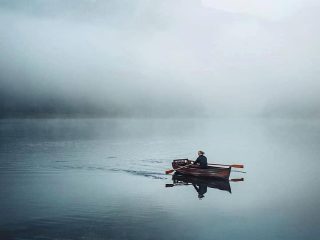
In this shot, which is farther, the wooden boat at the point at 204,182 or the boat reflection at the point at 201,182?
the wooden boat at the point at 204,182

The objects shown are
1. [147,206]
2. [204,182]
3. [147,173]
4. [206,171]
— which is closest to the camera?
[147,206]

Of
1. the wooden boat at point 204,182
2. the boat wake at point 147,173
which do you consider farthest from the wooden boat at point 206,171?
the boat wake at point 147,173

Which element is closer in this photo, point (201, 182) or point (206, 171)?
point (206, 171)

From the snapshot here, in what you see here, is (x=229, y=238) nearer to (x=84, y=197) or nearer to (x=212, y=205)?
(x=212, y=205)

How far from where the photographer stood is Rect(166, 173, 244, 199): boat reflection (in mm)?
47156

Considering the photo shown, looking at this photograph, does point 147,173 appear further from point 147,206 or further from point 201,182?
point 147,206

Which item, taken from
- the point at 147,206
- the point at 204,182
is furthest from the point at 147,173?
the point at 147,206

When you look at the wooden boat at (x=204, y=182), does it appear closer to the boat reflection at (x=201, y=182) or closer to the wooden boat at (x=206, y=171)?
the boat reflection at (x=201, y=182)

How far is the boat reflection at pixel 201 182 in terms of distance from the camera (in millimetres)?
47156

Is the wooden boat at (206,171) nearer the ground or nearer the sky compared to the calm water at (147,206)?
nearer the sky

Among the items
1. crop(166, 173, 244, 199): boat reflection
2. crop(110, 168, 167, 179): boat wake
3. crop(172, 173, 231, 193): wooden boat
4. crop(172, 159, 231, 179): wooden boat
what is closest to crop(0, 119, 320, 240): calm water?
crop(110, 168, 167, 179): boat wake

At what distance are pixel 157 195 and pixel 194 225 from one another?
11460 mm

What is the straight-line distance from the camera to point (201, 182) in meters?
49.7

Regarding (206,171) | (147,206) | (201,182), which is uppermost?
(206,171)
